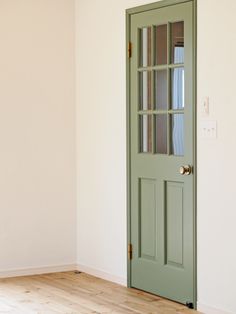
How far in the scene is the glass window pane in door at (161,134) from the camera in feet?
17.6

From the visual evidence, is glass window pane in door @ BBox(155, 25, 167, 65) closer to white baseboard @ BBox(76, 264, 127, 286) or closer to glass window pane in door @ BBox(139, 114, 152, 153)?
glass window pane in door @ BBox(139, 114, 152, 153)

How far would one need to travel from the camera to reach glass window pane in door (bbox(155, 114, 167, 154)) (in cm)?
537

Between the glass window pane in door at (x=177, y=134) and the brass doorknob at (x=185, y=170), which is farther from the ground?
the glass window pane in door at (x=177, y=134)

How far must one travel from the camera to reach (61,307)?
17.0 ft

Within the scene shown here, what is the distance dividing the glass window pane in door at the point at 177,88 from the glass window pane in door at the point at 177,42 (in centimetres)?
8

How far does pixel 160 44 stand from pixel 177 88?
0.40 m

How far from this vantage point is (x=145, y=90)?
5.57m

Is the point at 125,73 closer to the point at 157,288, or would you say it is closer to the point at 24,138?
the point at 24,138

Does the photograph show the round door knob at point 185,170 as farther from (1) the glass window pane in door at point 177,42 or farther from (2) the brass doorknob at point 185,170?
(1) the glass window pane in door at point 177,42
